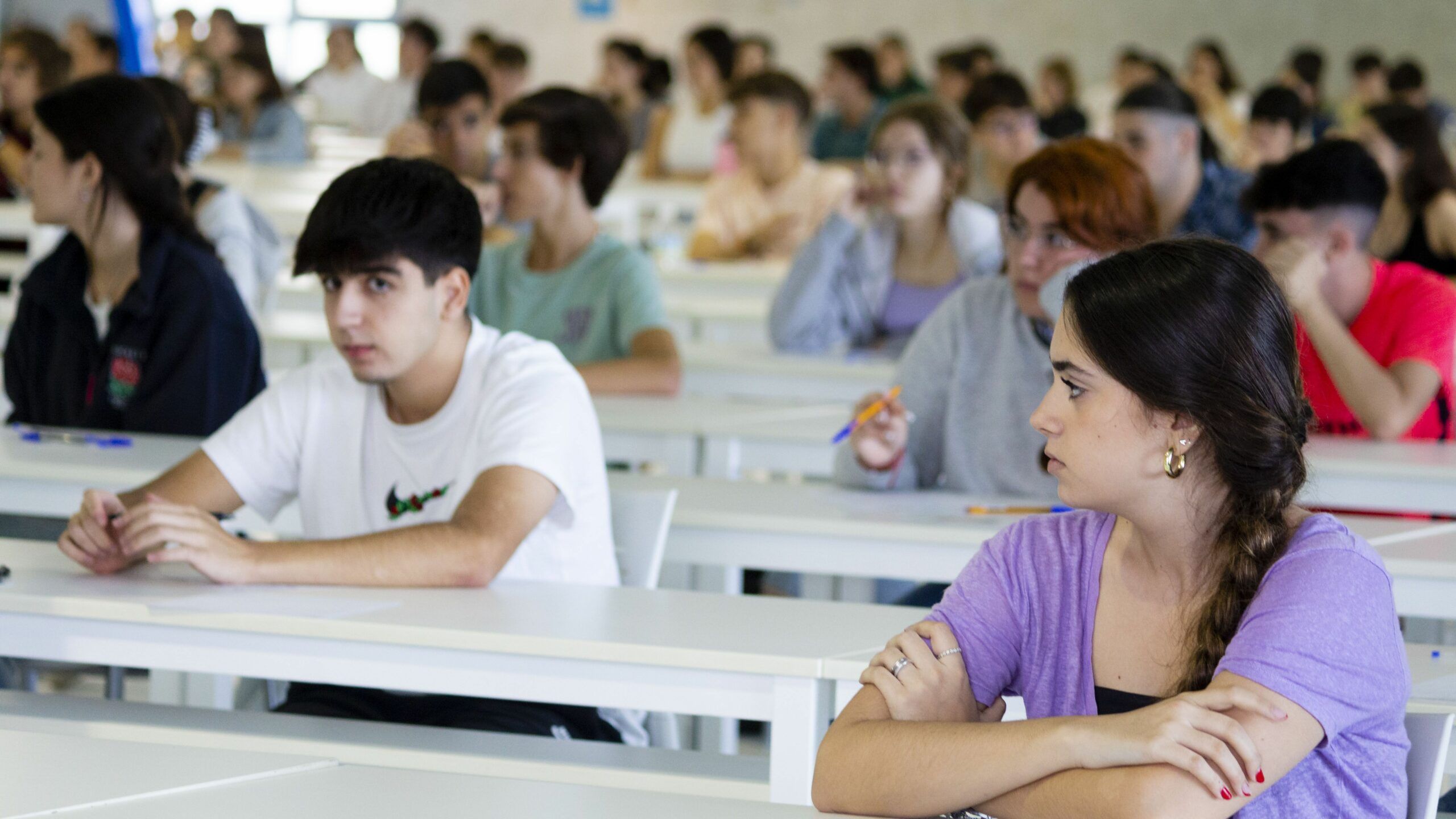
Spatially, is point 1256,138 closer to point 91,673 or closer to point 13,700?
point 91,673

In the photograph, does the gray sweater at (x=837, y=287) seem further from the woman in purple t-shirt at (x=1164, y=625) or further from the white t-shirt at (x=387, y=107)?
the white t-shirt at (x=387, y=107)

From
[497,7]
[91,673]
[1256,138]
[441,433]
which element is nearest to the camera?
[441,433]

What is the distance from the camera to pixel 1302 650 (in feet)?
3.68

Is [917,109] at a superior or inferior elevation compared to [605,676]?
superior

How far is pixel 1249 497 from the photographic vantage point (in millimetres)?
1226

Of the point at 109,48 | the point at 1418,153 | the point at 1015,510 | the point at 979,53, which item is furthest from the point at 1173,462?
the point at 109,48

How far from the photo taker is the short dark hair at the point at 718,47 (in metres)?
8.34

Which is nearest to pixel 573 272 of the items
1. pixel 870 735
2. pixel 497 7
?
pixel 870 735

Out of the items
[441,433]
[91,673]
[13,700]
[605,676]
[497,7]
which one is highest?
[497,7]

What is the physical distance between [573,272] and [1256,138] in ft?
11.5

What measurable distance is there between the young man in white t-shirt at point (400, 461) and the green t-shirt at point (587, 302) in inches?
43.6

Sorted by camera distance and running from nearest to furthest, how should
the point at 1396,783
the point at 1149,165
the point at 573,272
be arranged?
the point at 1396,783, the point at 573,272, the point at 1149,165

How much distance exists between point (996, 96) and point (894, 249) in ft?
7.33

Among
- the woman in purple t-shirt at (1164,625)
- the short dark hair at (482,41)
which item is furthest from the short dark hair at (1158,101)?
the short dark hair at (482,41)
